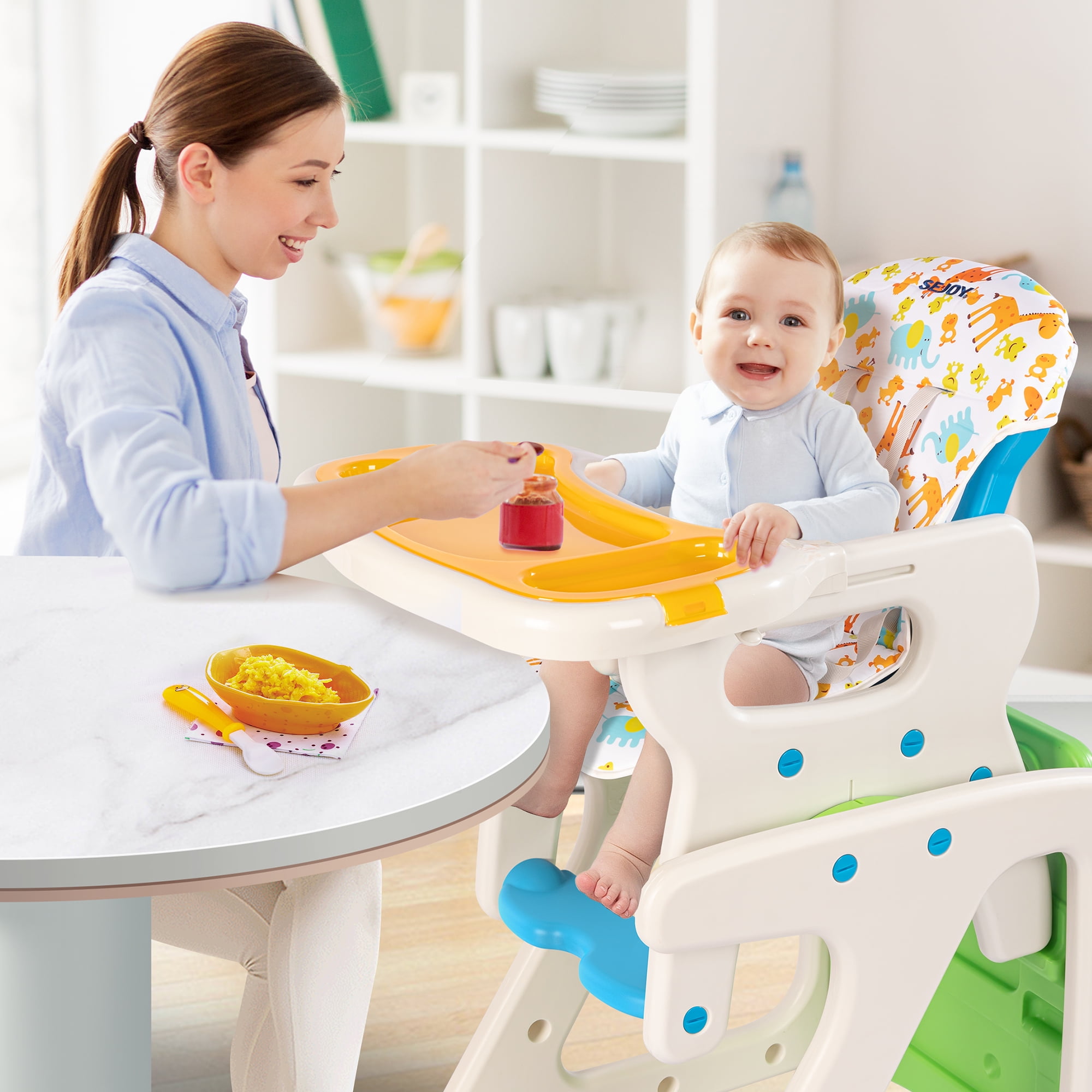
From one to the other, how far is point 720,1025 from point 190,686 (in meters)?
0.53

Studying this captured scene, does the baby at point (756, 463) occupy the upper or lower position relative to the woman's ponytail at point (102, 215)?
lower

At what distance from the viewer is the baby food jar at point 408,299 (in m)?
2.63

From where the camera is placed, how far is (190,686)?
3.28 feet

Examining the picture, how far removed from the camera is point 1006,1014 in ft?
4.91

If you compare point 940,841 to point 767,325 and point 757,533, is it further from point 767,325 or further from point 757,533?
point 767,325

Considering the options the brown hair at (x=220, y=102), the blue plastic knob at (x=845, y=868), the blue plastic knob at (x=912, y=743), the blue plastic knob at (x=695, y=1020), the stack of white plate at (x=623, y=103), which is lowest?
the blue plastic knob at (x=695, y=1020)

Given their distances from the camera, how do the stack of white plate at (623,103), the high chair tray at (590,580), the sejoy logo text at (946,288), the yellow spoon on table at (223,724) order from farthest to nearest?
the stack of white plate at (623,103) → the sejoy logo text at (946,288) → the high chair tray at (590,580) → the yellow spoon on table at (223,724)

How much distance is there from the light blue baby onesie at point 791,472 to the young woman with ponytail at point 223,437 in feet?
1.25

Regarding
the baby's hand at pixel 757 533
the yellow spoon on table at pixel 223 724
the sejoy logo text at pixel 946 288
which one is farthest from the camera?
the sejoy logo text at pixel 946 288

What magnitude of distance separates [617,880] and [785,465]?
18.7 inches

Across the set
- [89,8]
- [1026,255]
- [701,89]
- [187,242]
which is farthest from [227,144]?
[89,8]

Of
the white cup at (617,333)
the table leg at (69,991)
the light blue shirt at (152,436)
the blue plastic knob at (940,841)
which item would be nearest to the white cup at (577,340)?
the white cup at (617,333)

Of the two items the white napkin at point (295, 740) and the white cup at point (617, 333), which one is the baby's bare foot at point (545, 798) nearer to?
the white napkin at point (295, 740)

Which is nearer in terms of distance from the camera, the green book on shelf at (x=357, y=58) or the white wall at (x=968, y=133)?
the white wall at (x=968, y=133)
